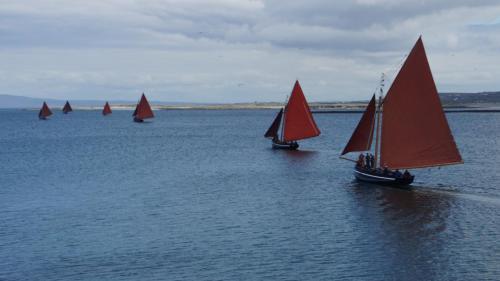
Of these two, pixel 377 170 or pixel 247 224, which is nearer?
pixel 247 224

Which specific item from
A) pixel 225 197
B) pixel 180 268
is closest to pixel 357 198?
pixel 225 197

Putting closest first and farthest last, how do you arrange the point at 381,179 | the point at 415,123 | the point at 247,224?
the point at 247,224, the point at 415,123, the point at 381,179

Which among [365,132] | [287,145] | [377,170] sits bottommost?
[287,145]

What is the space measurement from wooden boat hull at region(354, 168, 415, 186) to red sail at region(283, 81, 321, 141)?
31.5m

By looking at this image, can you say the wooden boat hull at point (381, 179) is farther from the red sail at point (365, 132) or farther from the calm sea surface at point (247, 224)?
the red sail at point (365, 132)

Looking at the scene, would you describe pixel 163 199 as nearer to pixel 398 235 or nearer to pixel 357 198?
pixel 357 198

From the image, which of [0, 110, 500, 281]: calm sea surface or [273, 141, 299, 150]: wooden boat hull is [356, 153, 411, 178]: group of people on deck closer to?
[0, 110, 500, 281]: calm sea surface

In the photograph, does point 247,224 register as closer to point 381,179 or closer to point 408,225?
point 408,225

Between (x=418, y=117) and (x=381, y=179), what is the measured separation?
688 cm

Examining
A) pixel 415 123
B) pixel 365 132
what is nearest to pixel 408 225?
pixel 415 123

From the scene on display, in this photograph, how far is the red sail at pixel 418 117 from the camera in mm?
51228

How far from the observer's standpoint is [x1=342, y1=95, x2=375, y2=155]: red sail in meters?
58.8

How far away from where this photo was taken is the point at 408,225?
41.5 metres

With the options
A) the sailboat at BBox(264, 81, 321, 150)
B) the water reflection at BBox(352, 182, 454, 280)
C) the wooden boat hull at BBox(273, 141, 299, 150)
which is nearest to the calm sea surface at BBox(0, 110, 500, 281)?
the water reflection at BBox(352, 182, 454, 280)
